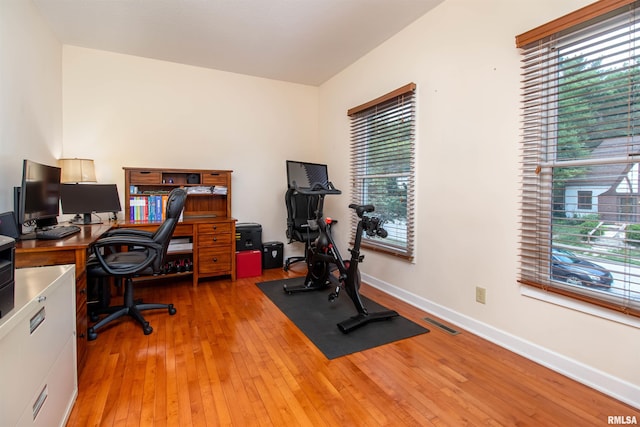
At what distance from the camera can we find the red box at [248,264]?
13.0ft

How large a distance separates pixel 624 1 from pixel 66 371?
10.9 ft

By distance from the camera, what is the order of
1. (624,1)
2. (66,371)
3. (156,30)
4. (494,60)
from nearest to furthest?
(66,371), (624,1), (494,60), (156,30)

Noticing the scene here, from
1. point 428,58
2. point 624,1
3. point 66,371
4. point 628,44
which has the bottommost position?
point 66,371

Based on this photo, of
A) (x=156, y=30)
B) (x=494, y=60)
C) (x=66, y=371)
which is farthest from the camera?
(x=156, y=30)

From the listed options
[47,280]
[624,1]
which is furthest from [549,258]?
[47,280]

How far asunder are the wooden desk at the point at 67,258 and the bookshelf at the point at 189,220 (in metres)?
1.38

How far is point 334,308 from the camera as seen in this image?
2924mm

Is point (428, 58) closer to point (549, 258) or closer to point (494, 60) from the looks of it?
point (494, 60)

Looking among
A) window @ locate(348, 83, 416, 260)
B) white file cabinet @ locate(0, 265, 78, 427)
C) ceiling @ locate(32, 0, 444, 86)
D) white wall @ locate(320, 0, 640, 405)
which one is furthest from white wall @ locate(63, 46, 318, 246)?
white file cabinet @ locate(0, 265, 78, 427)

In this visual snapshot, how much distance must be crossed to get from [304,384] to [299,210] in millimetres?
2570

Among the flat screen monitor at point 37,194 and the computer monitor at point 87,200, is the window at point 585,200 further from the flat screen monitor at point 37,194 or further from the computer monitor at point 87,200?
the computer monitor at point 87,200

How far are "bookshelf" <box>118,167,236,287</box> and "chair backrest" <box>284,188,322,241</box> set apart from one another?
0.74 meters

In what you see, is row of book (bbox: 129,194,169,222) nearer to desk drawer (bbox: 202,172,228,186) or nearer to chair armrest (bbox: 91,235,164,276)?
desk drawer (bbox: 202,172,228,186)

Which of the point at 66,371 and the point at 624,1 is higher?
the point at 624,1
